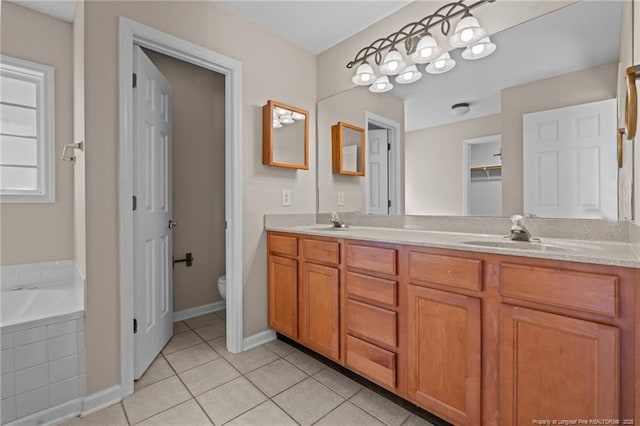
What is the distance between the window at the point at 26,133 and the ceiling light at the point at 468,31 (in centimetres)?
283

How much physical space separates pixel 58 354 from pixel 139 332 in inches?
14.7

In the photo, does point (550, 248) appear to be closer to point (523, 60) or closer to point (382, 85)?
point (523, 60)

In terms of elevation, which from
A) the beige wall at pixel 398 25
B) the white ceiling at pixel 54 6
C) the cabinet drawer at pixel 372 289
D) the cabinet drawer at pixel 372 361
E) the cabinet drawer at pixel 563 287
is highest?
the white ceiling at pixel 54 6

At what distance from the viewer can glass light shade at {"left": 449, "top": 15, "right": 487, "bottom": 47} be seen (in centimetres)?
159

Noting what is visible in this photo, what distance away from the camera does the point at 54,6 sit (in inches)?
80.3

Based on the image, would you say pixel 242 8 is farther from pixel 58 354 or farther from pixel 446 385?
pixel 446 385

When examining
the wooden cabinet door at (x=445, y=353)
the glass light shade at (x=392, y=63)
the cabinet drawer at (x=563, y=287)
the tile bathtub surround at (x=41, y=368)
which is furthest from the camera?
the glass light shade at (x=392, y=63)

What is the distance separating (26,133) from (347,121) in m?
2.42

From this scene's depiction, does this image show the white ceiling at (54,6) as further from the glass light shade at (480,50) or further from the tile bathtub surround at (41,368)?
the glass light shade at (480,50)

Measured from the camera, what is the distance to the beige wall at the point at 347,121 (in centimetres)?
215

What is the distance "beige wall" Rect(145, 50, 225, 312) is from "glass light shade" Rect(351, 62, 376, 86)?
1.53 m

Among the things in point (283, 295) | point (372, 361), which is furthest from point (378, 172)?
point (372, 361)

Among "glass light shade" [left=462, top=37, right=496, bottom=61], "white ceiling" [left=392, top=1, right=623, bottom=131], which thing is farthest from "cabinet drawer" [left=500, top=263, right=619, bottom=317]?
"glass light shade" [left=462, top=37, right=496, bottom=61]

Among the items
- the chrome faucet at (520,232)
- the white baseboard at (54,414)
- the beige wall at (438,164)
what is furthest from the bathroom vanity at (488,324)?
the white baseboard at (54,414)
